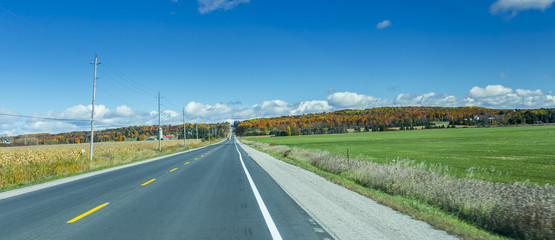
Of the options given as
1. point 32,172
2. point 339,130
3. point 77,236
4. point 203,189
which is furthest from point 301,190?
point 339,130

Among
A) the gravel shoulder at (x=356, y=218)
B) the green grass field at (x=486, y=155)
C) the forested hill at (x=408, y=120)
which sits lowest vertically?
the green grass field at (x=486, y=155)

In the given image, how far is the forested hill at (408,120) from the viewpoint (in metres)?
118

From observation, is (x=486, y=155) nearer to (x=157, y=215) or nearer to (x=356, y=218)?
(x=356, y=218)

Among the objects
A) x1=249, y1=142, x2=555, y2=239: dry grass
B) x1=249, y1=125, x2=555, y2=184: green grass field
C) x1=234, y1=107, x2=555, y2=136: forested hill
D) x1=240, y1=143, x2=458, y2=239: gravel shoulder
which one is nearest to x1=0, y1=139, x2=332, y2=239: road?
x1=240, y1=143, x2=458, y2=239: gravel shoulder

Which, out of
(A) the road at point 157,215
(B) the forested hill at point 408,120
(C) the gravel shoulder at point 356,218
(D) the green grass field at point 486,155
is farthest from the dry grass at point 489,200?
(B) the forested hill at point 408,120

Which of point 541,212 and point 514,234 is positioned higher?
point 541,212

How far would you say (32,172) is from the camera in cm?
1588

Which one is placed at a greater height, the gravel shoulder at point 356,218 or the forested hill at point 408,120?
the forested hill at point 408,120

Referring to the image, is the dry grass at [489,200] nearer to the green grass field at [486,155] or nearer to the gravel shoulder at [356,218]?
the gravel shoulder at [356,218]

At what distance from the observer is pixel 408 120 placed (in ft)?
469

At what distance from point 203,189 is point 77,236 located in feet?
18.4

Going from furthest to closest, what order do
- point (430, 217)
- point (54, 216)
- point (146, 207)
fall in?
point (146, 207) → point (54, 216) → point (430, 217)

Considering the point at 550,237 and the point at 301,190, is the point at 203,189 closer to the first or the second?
the point at 301,190

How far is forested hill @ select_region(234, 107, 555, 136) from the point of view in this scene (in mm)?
118113
